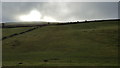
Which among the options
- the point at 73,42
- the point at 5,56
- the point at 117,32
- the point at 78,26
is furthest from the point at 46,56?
the point at 78,26

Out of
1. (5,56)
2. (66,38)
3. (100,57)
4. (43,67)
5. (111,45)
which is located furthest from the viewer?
(66,38)

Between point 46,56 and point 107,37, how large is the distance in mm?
28714

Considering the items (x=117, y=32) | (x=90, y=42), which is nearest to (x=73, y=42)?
(x=90, y=42)

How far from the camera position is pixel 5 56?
7562 cm

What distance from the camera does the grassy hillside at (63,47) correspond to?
216 ft

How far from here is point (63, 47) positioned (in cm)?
8362

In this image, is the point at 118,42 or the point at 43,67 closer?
the point at 43,67

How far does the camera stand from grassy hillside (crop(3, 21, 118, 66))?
65.9m

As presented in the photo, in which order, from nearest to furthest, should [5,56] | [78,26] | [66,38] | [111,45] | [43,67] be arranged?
[43,67]
[5,56]
[111,45]
[66,38]
[78,26]

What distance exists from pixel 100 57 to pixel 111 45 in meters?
14.4

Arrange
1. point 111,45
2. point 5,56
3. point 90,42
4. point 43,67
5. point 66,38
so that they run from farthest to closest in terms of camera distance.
Result: point 66,38 < point 90,42 < point 111,45 < point 5,56 < point 43,67

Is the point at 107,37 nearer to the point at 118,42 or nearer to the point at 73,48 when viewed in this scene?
the point at 118,42

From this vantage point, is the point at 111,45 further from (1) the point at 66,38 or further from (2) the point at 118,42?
(1) the point at 66,38

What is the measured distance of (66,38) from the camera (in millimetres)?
97250
